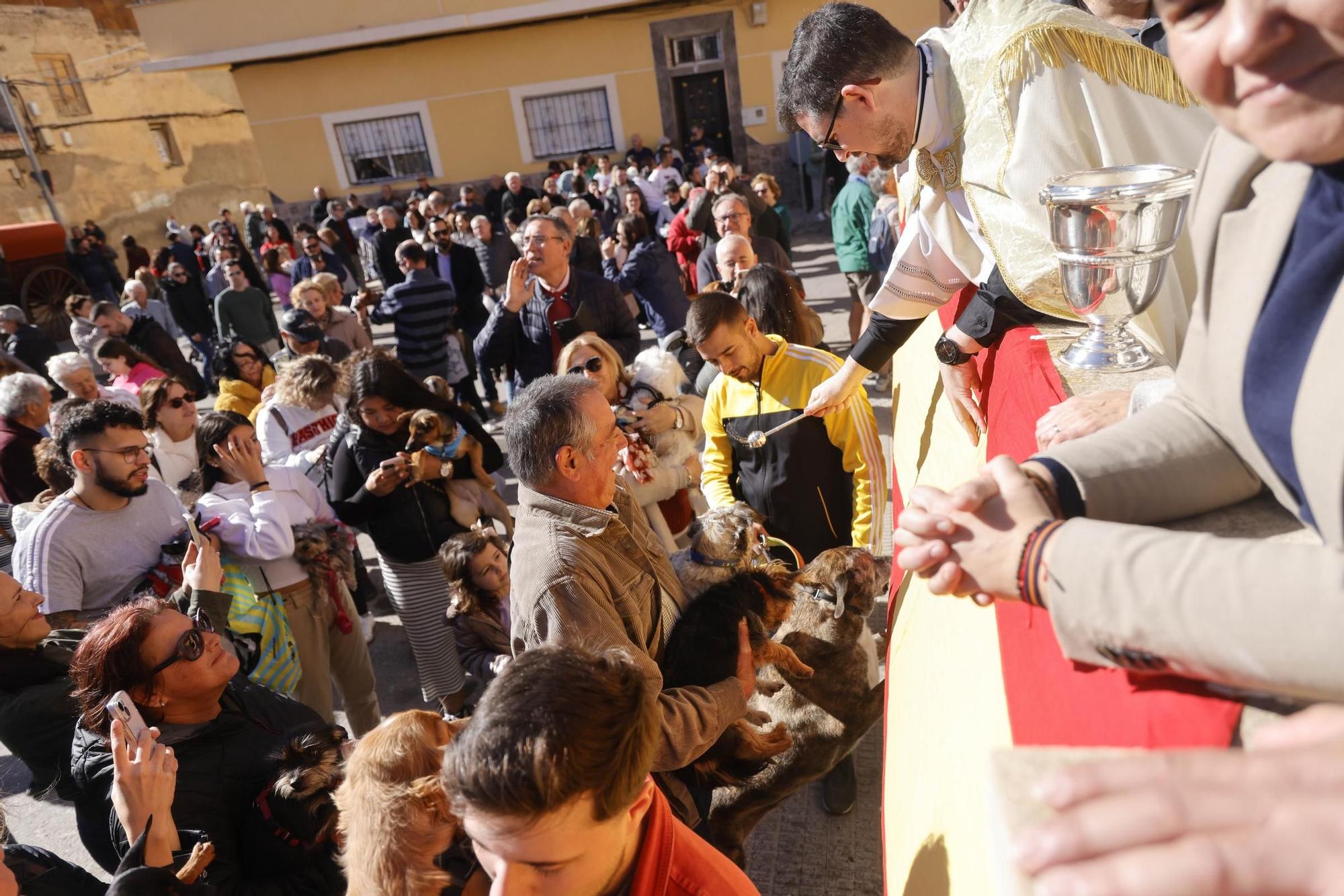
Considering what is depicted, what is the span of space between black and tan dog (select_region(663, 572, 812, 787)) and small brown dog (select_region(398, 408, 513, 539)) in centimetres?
164

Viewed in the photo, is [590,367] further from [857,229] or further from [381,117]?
[381,117]

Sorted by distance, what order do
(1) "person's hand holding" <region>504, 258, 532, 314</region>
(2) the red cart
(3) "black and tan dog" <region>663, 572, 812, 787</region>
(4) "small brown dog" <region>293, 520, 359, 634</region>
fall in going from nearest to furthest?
(3) "black and tan dog" <region>663, 572, 812, 787</region> → (4) "small brown dog" <region>293, 520, 359, 634</region> → (1) "person's hand holding" <region>504, 258, 532, 314</region> → (2) the red cart

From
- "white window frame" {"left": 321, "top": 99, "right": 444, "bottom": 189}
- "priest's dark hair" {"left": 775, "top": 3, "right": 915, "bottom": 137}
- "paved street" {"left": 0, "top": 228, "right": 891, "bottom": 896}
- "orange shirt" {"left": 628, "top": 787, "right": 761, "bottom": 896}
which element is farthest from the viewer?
"white window frame" {"left": 321, "top": 99, "right": 444, "bottom": 189}

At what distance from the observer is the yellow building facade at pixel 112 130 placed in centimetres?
2166

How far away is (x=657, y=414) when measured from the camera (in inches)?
159

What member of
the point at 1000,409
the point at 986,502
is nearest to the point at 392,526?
the point at 1000,409

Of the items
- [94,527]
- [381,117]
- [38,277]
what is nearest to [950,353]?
[94,527]

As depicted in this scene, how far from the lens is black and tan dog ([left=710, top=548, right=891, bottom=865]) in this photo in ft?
9.57

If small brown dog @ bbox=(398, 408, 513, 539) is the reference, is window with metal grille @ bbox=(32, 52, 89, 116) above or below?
above

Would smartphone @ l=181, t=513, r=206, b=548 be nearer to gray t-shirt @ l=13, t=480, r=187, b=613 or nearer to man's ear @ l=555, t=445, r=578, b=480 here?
gray t-shirt @ l=13, t=480, r=187, b=613

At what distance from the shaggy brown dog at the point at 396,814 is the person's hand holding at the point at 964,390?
174cm

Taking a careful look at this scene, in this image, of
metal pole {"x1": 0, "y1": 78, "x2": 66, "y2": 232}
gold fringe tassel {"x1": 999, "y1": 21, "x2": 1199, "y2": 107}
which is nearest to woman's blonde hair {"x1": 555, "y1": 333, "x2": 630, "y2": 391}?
gold fringe tassel {"x1": 999, "y1": 21, "x2": 1199, "y2": 107}

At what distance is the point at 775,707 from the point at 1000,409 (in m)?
1.52

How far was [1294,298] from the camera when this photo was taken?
99 cm
